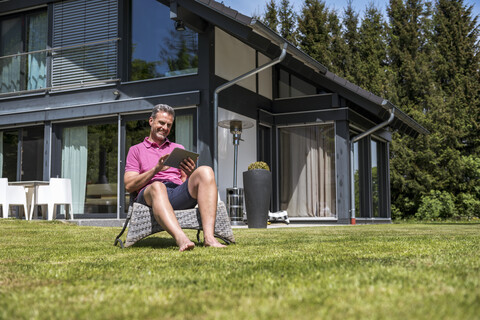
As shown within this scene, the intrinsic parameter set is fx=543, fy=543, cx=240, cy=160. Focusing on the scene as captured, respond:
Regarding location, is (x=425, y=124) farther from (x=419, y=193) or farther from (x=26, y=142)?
(x=26, y=142)

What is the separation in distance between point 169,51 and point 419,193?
1092 cm

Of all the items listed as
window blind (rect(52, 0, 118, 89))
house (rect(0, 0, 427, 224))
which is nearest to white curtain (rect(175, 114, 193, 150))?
house (rect(0, 0, 427, 224))

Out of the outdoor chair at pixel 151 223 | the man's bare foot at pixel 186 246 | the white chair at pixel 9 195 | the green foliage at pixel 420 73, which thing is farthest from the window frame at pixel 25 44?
the green foliage at pixel 420 73

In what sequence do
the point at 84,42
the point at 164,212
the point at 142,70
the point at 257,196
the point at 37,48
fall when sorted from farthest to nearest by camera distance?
1. the point at 37,48
2. the point at 84,42
3. the point at 142,70
4. the point at 257,196
5. the point at 164,212

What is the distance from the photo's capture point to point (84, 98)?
417 inches

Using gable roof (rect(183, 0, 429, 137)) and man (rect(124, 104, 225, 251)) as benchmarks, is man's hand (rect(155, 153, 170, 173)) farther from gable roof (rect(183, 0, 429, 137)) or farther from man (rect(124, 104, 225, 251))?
gable roof (rect(183, 0, 429, 137))

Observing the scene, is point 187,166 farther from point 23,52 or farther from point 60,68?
point 23,52

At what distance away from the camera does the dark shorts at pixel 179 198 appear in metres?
4.05

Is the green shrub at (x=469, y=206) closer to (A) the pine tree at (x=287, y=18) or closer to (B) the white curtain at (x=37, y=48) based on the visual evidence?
(A) the pine tree at (x=287, y=18)

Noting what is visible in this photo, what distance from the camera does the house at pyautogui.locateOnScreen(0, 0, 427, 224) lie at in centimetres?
959

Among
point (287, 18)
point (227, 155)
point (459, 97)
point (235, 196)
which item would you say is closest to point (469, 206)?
point (459, 97)

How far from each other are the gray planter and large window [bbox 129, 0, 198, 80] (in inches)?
103

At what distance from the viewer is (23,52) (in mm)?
11570

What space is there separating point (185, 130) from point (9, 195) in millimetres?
3085
